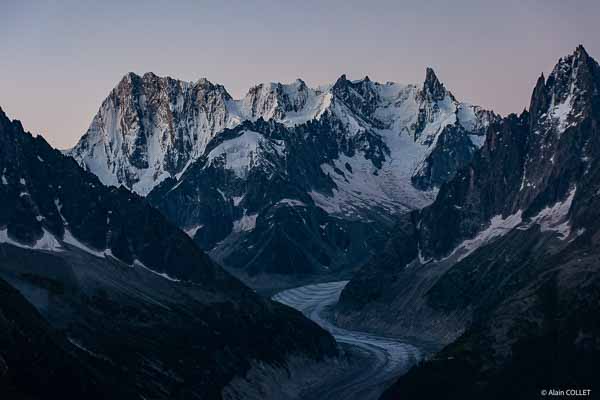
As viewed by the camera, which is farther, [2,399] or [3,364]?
[3,364]

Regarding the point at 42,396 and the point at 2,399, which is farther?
the point at 42,396

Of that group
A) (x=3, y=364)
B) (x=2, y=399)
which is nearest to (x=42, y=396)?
(x=3, y=364)

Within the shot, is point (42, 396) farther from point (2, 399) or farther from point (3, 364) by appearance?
point (2, 399)
